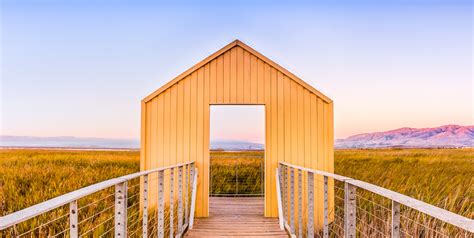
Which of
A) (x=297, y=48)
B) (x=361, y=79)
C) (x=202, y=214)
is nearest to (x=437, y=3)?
(x=361, y=79)

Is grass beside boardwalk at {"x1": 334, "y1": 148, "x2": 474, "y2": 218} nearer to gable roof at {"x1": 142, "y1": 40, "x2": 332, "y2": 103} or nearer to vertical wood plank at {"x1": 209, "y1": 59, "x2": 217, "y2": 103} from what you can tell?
gable roof at {"x1": 142, "y1": 40, "x2": 332, "y2": 103}

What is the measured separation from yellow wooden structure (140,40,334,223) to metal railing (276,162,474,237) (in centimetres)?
58

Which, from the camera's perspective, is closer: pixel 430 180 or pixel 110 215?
pixel 110 215

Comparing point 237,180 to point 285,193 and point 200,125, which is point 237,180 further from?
point 285,193

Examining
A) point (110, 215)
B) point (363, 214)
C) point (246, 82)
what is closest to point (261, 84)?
point (246, 82)

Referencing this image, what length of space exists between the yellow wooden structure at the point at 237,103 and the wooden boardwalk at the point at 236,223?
3.66ft

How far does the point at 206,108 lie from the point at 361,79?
7638mm

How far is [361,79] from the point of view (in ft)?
44.6

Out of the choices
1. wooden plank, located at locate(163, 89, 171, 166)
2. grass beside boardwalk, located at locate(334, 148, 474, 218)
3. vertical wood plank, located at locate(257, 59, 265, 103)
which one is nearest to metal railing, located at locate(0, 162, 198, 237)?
wooden plank, located at locate(163, 89, 171, 166)

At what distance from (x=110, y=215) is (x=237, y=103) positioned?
341 cm

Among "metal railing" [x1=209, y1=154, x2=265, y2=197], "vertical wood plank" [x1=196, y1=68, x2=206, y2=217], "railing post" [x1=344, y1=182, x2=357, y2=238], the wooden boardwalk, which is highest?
"vertical wood plank" [x1=196, y1=68, x2=206, y2=217]

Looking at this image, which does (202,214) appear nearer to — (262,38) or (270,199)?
(270,199)

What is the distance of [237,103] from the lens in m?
7.72

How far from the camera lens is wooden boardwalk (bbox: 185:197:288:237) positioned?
628cm
